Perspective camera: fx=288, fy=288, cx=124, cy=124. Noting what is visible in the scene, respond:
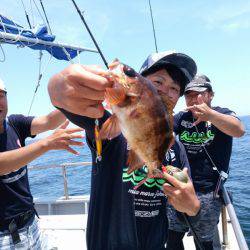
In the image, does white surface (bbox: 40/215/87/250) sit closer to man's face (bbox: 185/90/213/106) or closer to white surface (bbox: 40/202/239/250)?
white surface (bbox: 40/202/239/250)

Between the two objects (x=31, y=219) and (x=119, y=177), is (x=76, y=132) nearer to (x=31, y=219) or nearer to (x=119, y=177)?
(x=119, y=177)

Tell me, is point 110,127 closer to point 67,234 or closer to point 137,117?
point 137,117

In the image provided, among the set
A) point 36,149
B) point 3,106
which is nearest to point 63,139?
point 36,149

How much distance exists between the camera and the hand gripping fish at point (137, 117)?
1486 mm

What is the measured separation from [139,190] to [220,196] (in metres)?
2.06

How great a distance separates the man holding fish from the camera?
1.47m

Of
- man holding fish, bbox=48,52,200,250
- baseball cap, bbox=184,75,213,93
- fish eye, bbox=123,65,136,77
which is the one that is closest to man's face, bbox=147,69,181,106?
man holding fish, bbox=48,52,200,250

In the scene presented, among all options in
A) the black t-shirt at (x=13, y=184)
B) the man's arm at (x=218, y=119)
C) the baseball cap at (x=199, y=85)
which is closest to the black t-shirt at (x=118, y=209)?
the black t-shirt at (x=13, y=184)

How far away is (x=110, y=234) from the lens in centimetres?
211

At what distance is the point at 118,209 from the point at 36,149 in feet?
4.02

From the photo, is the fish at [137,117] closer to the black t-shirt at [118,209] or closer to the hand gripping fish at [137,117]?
the hand gripping fish at [137,117]

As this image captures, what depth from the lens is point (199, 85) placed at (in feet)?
13.0

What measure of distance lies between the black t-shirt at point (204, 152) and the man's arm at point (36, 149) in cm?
190

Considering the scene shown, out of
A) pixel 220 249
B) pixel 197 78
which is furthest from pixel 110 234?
pixel 220 249
